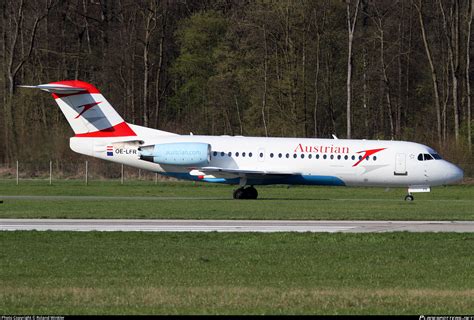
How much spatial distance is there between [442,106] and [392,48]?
5.27 metres

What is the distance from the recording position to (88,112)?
45031 mm

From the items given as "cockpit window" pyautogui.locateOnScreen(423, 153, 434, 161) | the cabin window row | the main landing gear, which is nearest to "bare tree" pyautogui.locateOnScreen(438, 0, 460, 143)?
"cockpit window" pyautogui.locateOnScreen(423, 153, 434, 161)

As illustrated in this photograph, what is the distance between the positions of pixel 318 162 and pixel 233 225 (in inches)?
618

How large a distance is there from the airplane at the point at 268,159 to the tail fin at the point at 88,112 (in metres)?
0.04

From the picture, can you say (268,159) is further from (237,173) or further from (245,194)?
(245,194)

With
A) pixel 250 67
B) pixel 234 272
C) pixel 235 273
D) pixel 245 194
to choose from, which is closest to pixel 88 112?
pixel 245 194

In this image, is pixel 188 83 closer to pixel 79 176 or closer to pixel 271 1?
pixel 271 1

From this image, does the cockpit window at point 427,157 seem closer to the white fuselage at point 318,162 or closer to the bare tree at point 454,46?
the white fuselage at point 318,162

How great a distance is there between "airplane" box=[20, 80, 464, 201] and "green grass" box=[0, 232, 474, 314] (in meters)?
18.9

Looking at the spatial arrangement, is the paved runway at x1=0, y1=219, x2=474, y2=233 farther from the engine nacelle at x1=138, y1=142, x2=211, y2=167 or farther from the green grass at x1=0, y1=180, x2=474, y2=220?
the engine nacelle at x1=138, y1=142, x2=211, y2=167

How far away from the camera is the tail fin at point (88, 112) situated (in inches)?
1769

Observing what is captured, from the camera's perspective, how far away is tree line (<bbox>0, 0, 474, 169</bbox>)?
6775 centimetres

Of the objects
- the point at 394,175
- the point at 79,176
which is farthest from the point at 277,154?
the point at 79,176

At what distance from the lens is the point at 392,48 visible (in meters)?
71.8
